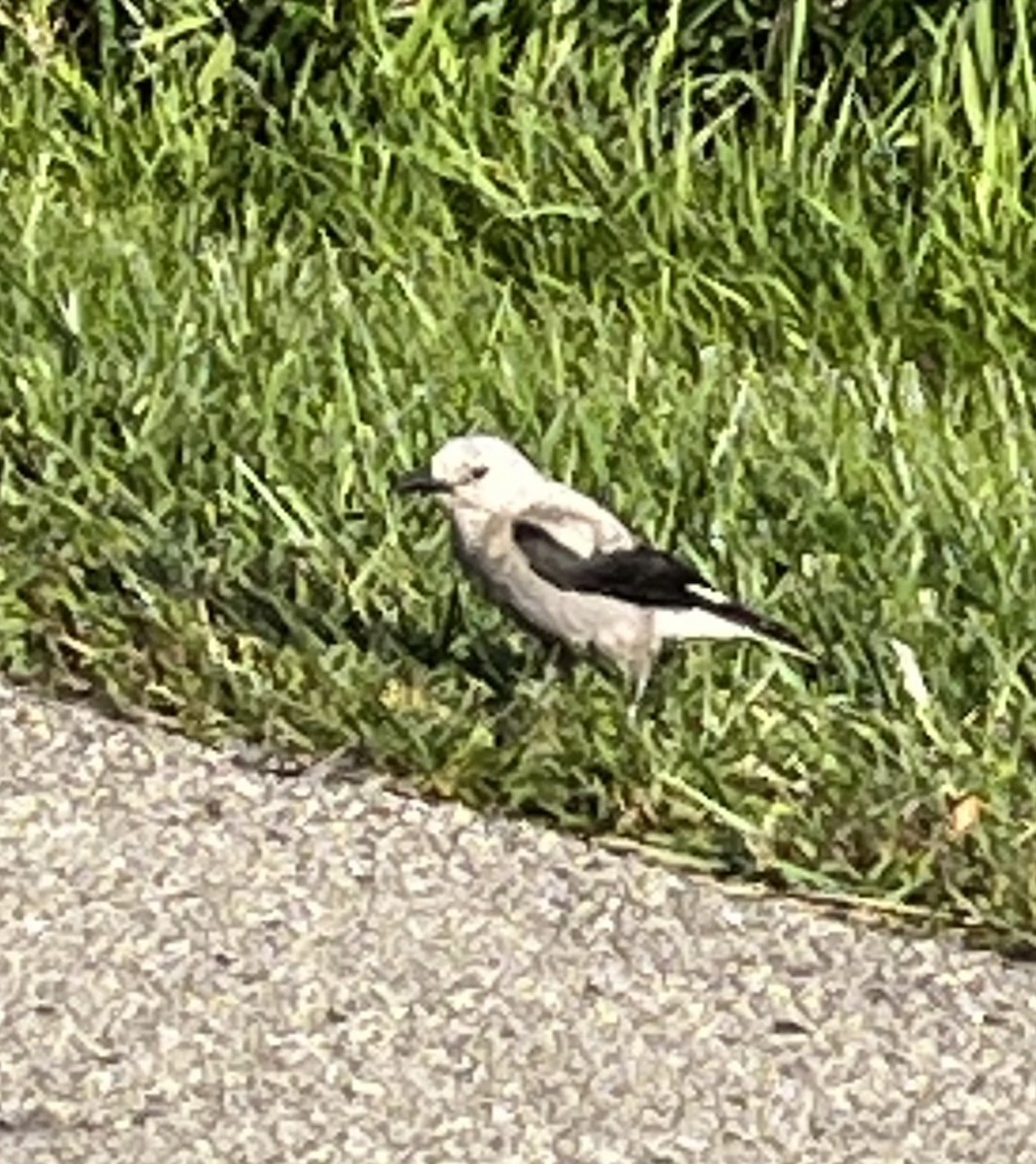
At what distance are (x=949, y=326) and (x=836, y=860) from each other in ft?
6.61

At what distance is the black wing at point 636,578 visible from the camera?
242 inches

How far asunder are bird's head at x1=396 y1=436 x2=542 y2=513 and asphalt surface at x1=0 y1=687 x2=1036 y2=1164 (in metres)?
0.50

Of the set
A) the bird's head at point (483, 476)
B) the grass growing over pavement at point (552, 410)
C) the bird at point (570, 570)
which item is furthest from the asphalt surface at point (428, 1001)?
the bird's head at point (483, 476)

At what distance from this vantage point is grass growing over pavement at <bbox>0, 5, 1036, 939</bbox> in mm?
6098

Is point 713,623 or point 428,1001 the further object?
point 713,623

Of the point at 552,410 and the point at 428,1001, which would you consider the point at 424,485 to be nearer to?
the point at 552,410

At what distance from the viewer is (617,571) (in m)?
6.20

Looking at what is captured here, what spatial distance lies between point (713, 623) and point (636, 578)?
13cm

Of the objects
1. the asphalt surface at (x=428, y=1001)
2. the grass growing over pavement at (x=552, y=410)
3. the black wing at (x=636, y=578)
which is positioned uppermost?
the black wing at (x=636, y=578)

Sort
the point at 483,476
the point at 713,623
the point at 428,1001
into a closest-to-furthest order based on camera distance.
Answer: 1. the point at 428,1001
2. the point at 713,623
3. the point at 483,476


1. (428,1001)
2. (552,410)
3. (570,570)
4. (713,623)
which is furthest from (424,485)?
(428,1001)

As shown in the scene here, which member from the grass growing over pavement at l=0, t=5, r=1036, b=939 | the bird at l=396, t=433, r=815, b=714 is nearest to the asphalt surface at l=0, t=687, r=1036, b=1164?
the grass growing over pavement at l=0, t=5, r=1036, b=939

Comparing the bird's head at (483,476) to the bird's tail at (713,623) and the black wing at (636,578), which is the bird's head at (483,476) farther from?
the bird's tail at (713,623)

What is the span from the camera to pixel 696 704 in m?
6.23
